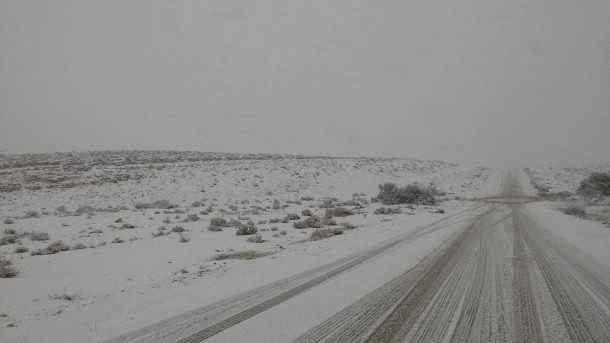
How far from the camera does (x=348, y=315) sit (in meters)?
3.91

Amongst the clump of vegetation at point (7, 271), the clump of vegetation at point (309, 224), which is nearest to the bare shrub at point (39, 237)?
the clump of vegetation at point (7, 271)

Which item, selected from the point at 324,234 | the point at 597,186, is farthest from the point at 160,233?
the point at 597,186

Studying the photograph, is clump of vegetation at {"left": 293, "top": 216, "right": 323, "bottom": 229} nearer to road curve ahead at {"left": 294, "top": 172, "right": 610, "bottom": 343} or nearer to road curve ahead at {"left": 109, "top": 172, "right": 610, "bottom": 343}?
road curve ahead at {"left": 109, "top": 172, "right": 610, "bottom": 343}

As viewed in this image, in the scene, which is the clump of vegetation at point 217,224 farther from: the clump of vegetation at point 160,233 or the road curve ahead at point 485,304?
the road curve ahead at point 485,304

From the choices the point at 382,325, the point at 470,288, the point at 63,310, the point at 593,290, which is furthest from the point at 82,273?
the point at 593,290

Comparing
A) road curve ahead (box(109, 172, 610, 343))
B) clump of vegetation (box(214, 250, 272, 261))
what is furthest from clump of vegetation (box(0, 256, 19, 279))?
road curve ahead (box(109, 172, 610, 343))

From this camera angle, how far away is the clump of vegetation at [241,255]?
8000 millimetres

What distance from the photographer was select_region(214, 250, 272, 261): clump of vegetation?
8.00m

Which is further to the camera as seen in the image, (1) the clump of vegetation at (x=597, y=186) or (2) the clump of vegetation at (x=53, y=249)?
(1) the clump of vegetation at (x=597, y=186)

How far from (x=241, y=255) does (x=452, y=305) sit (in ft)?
18.1

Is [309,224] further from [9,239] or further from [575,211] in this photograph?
[575,211]

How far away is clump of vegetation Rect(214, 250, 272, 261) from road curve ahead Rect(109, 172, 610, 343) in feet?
7.96

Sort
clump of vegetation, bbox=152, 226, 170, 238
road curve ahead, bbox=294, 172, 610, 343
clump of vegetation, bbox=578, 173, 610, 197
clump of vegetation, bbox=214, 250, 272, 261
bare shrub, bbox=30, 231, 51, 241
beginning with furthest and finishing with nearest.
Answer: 1. clump of vegetation, bbox=578, 173, 610, 197
2. clump of vegetation, bbox=152, 226, 170, 238
3. bare shrub, bbox=30, 231, 51, 241
4. clump of vegetation, bbox=214, 250, 272, 261
5. road curve ahead, bbox=294, 172, 610, 343

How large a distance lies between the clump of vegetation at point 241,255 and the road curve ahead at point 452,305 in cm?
242
